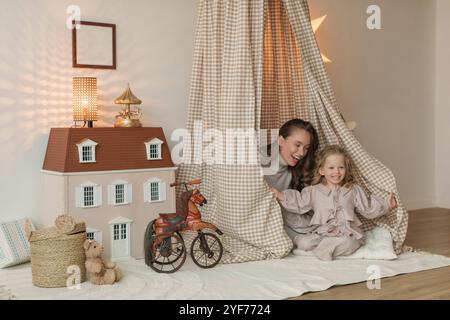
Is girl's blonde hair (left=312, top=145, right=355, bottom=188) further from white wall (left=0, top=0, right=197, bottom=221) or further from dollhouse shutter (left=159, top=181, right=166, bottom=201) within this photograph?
white wall (left=0, top=0, right=197, bottom=221)

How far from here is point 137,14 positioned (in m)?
3.37

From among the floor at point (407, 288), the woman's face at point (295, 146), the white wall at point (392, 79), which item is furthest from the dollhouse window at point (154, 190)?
the white wall at point (392, 79)

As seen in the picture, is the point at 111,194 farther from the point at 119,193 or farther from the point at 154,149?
the point at 154,149

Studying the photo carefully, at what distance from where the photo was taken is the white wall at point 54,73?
119 inches

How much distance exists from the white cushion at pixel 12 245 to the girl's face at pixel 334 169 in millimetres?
1594

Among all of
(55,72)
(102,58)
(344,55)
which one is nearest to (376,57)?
(344,55)

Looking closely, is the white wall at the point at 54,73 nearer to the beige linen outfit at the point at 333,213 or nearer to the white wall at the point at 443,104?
the beige linen outfit at the point at 333,213

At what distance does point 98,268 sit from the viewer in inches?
97.5

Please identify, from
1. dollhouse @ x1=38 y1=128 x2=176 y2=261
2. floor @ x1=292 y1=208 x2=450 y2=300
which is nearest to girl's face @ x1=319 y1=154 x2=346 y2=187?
floor @ x1=292 y1=208 x2=450 y2=300

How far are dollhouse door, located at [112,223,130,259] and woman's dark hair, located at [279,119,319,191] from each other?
100 cm

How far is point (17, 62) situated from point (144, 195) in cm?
96

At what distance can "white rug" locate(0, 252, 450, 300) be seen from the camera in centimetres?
236

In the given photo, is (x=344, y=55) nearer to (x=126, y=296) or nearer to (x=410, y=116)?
(x=410, y=116)

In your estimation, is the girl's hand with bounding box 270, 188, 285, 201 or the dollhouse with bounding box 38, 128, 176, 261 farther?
the girl's hand with bounding box 270, 188, 285, 201
